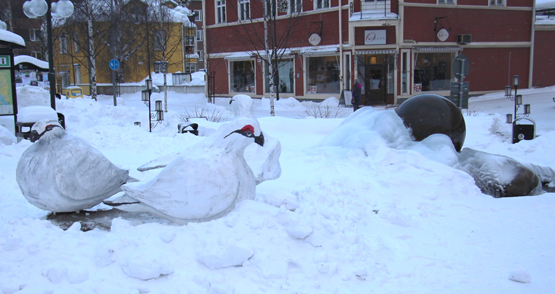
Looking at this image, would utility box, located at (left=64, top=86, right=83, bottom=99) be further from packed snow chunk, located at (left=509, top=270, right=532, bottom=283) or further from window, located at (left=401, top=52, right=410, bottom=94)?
packed snow chunk, located at (left=509, top=270, right=532, bottom=283)

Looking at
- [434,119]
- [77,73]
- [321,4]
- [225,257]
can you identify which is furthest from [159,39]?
[225,257]

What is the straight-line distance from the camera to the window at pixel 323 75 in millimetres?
26484

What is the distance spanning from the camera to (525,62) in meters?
Result: 28.2

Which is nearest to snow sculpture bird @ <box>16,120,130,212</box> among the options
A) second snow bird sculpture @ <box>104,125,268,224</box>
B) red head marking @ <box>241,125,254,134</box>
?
second snow bird sculpture @ <box>104,125,268,224</box>

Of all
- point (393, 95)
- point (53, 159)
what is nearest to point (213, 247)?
point (53, 159)

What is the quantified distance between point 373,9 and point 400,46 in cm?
247

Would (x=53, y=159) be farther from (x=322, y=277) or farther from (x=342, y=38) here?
(x=342, y=38)

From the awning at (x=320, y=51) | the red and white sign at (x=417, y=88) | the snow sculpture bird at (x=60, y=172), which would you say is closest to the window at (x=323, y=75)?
the awning at (x=320, y=51)

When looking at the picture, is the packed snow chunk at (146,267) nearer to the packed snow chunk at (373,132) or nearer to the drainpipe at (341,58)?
the packed snow chunk at (373,132)

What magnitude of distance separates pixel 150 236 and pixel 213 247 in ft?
1.95

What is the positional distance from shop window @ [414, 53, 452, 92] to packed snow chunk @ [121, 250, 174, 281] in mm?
23979

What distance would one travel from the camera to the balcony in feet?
78.6

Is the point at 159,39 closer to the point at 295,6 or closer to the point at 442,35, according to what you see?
the point at 295,6

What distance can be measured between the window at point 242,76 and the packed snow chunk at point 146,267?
27367 mm
